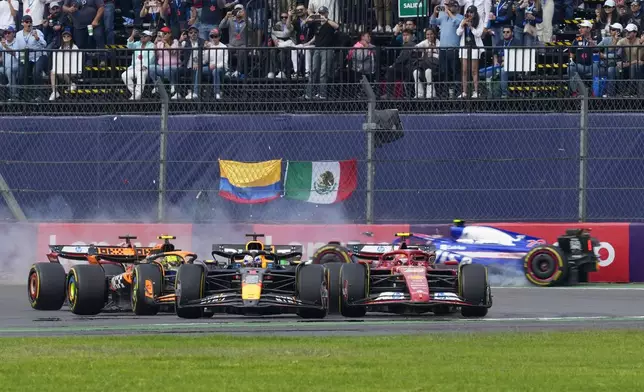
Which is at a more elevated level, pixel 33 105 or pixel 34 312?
pixel 33 105

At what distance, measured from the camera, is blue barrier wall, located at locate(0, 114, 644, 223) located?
21031mm

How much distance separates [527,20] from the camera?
78.2 ft

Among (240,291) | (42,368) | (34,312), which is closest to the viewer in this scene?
(42,368)

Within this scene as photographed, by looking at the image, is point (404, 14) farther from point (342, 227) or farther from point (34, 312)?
point (34, 312)

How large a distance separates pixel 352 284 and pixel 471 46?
293 inches

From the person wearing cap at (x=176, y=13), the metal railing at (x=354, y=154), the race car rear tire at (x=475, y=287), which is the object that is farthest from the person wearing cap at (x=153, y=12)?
the race car rear tire at (x=475, y=287)

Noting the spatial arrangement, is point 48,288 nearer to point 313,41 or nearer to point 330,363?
point 330,363

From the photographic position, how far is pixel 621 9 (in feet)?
79.8

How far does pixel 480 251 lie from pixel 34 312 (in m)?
6.96

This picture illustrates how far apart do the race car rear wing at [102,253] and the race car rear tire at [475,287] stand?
394 cm

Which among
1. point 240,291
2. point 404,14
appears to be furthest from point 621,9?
point 240,291

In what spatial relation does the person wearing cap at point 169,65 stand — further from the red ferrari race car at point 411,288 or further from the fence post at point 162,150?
the red ferrari race car at point 411,288

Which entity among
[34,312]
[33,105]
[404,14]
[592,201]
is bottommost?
[34,312]

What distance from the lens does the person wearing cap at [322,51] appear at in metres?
22.3
